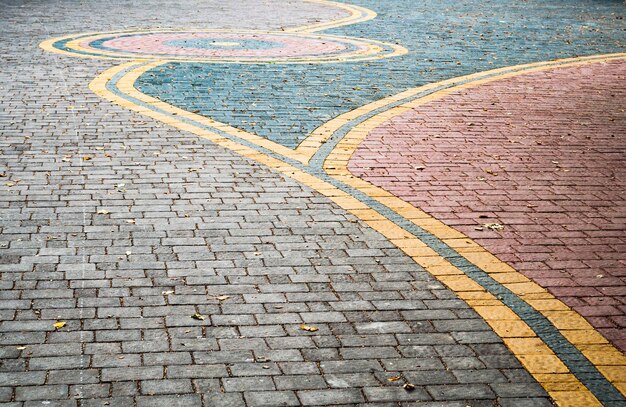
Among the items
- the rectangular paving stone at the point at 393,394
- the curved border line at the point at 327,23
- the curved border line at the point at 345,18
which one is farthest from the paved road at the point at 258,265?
the curved border line at the point at 345,18

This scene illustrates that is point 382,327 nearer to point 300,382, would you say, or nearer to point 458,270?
point 300,382

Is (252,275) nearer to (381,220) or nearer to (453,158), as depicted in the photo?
(381,220)

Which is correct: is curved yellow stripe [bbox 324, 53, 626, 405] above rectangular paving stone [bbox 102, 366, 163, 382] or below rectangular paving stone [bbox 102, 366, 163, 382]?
below

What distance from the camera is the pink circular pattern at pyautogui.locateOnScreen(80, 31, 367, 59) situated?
1530 cm

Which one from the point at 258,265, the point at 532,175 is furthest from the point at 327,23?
the point at 258,265

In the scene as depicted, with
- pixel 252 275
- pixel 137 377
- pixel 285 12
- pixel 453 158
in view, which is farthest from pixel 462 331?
pixel 285 12

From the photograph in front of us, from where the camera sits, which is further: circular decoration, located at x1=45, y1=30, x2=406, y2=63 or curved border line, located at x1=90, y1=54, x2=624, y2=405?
circular decoration, located at x1=45, y1=30, x2=406, y2=63

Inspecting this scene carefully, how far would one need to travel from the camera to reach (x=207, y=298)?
212 inches

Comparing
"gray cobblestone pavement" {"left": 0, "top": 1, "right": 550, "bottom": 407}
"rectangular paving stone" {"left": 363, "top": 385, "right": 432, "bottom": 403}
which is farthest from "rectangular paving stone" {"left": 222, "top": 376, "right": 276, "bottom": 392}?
"rectangular paving stone" {"left": 363, "top": 385, "right": 432, "bottom": 403}

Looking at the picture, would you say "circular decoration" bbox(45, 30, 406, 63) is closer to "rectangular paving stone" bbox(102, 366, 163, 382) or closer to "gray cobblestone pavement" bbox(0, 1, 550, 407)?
"gray cobblestone pavement" bbox(0, 1, 550, 407)

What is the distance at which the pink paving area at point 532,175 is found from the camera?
19.6 feet

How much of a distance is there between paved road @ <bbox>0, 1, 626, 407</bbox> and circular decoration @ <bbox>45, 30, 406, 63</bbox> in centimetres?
231

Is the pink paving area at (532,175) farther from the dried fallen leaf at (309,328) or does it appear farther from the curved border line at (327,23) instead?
the curved border line at (327,23)

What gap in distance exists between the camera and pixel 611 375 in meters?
4.59
